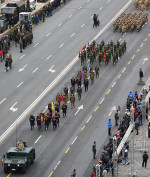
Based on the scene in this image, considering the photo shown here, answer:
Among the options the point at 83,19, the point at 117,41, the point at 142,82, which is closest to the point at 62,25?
the point at 83,19

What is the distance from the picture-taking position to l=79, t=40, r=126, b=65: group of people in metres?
95.9

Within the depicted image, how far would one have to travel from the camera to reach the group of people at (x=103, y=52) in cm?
9594

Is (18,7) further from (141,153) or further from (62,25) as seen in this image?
(141,153)

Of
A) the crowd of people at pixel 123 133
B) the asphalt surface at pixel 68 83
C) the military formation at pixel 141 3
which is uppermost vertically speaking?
the crowd of people at pixel 123 133

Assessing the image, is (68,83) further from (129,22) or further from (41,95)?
(129,22)

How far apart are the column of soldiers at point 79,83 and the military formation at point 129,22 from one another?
654 centimetres

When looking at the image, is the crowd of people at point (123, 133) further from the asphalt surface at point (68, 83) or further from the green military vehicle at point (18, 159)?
the green military vehicle at point (18, 159)

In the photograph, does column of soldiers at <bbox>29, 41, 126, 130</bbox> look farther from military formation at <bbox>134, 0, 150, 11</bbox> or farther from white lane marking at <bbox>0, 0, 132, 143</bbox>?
military formation at <bbox>134, 0, 150, 11</bbox>

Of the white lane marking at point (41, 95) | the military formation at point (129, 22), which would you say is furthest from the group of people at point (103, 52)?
the military formation at point (129, 22)

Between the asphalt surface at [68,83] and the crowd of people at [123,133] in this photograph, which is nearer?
the crowd of people at [123,133]

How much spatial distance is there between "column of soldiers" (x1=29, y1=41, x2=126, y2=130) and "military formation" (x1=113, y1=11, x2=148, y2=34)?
6.54 meters

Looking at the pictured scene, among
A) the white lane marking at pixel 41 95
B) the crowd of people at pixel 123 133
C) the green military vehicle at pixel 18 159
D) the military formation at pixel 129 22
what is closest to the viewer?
the crowd of people at pixel 123 133

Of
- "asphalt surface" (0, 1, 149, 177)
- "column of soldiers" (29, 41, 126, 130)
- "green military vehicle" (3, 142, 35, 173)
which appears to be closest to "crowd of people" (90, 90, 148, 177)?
"asphalt surface" (0, 1, 149, 177)

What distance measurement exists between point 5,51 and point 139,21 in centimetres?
1824
